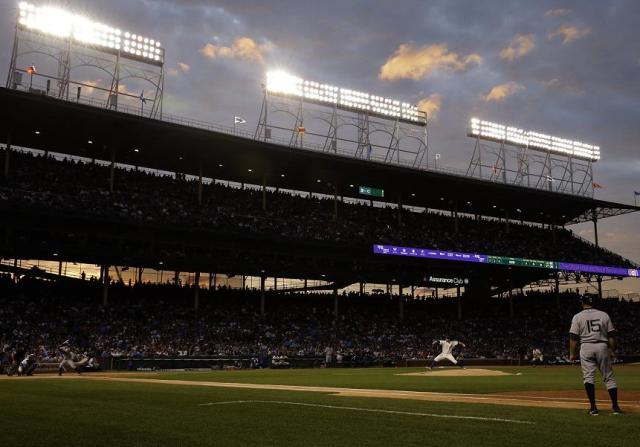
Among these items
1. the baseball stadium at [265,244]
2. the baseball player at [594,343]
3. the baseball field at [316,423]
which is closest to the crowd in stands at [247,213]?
the baseball stadium at [265,244]

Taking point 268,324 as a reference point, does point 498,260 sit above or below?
above

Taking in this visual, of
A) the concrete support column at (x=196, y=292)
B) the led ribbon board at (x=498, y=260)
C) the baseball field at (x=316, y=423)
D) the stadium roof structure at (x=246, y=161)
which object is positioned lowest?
the baseball field at (x=316, y=423)

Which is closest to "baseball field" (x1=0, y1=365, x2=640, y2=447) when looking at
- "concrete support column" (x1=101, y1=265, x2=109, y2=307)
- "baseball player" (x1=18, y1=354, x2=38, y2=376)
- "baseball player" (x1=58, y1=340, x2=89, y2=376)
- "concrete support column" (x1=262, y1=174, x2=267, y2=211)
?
"baseball player" (x1=18, y1=354, x2=38, y2=376)

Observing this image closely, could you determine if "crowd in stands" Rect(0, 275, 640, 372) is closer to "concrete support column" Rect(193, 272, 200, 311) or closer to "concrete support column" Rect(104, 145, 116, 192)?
"concrete support column" Rect(193, 272, 200, 311)

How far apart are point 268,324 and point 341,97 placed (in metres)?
21.9

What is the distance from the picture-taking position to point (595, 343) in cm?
939

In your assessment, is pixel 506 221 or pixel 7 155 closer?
pixel 7 155

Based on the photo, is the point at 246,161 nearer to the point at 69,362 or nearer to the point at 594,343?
the point at 69,362

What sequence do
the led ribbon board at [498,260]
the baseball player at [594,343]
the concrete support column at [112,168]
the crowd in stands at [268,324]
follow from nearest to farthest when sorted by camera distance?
the baseball player at [594,343], the crowd in stands at [268,324], the concrete support column at [112,168], the led ribbon board at [498,260]

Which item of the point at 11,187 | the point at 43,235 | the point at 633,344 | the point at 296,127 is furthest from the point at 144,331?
the point at 633,344

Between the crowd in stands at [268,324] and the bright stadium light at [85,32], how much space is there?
58.6 feet

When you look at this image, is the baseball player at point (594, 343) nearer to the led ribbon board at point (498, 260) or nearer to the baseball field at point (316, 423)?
the baseball field at point (316, 423)

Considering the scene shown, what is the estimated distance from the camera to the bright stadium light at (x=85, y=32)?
45438 millimetres

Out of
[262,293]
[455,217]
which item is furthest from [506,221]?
[262,293]
